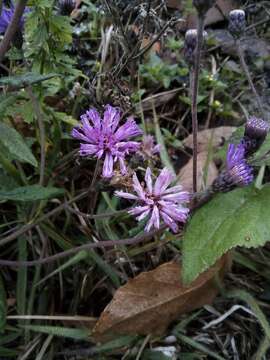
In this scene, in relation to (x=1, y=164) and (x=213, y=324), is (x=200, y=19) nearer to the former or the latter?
(x=1, y=164)

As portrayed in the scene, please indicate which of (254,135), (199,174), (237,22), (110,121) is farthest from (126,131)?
(199,174)

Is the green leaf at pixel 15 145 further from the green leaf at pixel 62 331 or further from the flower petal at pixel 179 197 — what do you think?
the green leaf at pixel 62 331

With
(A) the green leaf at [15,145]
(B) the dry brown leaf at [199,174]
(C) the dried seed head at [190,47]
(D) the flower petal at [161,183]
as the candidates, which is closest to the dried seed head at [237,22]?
(C) the dried seed head at [190,47]

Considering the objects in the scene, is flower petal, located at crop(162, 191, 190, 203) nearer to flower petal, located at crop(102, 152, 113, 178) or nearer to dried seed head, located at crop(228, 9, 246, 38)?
flower petal, located at crop(102, 152, 113, 178)

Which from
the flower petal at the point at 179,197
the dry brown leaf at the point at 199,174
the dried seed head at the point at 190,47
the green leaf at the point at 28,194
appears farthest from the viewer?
the dry brown leaf at the point at 199,174

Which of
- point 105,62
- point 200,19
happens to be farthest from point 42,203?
point 105,62

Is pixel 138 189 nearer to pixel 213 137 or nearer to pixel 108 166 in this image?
pixel 108 166

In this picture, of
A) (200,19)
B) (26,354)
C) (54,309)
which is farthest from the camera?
(54,309)

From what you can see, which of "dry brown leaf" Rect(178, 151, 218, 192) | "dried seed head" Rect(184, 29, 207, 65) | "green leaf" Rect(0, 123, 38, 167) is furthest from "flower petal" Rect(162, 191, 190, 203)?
"dry brown leaf" Rect(178, 151, 218, 192)
